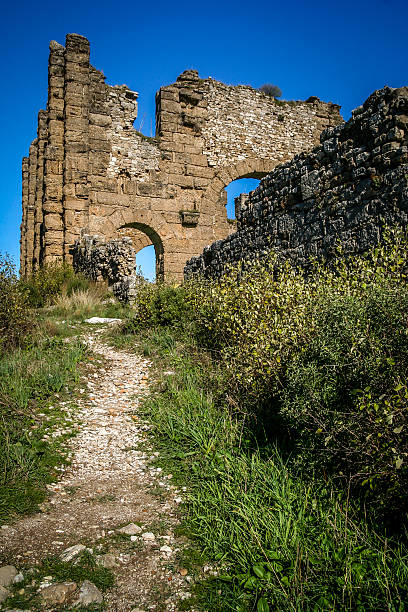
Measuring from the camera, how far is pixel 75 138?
13.6 m

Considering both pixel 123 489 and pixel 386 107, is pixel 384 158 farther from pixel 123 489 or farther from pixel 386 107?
pixel 123 489

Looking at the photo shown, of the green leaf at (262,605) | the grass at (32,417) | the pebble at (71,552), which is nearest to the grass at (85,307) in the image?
the grass at (32,417)

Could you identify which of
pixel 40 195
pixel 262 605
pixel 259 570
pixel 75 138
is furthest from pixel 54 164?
pixel 262 605

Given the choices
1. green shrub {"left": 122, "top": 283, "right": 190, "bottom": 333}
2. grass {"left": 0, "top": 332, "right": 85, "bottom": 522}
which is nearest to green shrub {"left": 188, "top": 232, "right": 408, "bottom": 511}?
grass {"left": 0, "top": 332, "right": 85, "bottom": 522}

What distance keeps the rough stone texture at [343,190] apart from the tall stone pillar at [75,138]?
23.8 ft

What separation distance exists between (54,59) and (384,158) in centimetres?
1226

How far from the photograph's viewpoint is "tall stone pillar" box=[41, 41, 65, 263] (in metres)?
13.4

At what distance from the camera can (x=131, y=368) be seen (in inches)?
252

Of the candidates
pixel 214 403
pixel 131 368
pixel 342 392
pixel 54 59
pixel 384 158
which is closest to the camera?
pixel 342 392

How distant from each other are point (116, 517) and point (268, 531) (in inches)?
43.1

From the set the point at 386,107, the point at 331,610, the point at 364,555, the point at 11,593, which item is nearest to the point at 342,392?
the point at 364,555

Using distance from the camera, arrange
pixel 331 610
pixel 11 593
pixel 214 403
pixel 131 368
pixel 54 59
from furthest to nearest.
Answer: pixel 54 59 → pixel 131 368 → pixel 214 403 → pixel 11 593 → pixel 331 610

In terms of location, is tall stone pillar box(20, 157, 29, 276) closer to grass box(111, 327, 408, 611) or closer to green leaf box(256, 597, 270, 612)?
grass box(111, 327, 408, 611)

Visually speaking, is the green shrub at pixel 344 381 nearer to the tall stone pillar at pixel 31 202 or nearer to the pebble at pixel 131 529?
the pebble at pixel 131 529
